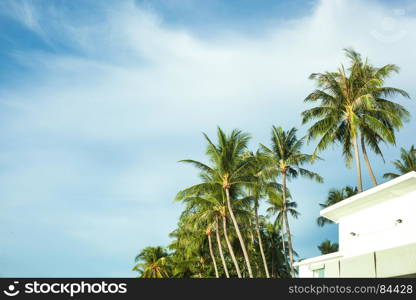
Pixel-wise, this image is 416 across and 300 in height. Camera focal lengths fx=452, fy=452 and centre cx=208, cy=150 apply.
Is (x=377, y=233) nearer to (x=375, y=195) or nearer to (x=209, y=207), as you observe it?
(x=375, y=195)

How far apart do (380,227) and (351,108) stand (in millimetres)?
12757

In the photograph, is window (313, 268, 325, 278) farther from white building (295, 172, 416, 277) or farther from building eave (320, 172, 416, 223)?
building eave (320, 172, 416, 223)

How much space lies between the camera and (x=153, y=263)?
2127 inches

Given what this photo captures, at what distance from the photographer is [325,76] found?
30875mm

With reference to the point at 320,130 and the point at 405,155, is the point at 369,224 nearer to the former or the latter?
the point at 320,130

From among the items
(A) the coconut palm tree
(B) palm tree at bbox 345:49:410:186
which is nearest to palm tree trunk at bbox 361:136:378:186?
(B) palm tree at bbox 345:49:410:186

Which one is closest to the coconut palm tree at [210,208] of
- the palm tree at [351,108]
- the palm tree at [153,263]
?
the palm tree at [351,108]

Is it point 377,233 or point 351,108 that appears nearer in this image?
point 377,233

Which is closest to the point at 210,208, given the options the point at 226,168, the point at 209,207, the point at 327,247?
the point at 209,207

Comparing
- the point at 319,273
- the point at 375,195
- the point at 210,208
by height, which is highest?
the point at 210,208

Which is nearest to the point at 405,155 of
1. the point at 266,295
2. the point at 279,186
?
the point at 279,186

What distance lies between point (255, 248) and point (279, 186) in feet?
34.2

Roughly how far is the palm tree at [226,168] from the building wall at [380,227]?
1018 cm

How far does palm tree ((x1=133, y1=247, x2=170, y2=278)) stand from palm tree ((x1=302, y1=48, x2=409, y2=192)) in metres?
29.5
